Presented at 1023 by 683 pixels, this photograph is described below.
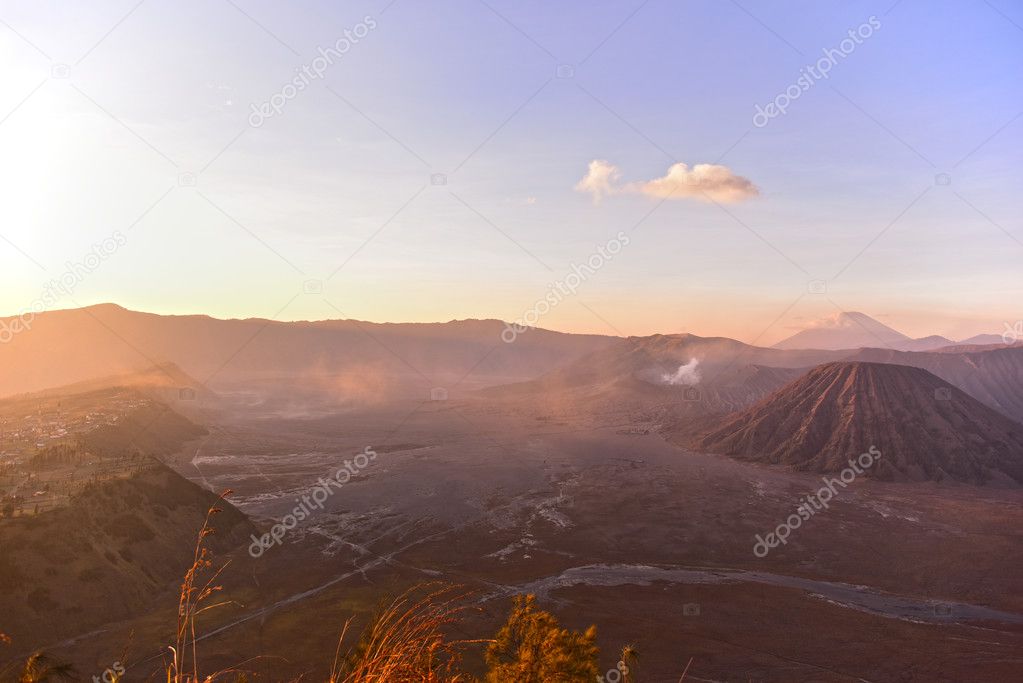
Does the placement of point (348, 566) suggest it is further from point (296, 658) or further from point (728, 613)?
point (728, 613)

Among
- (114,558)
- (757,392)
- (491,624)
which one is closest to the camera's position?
(491,624)

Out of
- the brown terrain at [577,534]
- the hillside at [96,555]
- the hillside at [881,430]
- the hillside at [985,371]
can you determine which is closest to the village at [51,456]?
the brown terrain at [577,534]

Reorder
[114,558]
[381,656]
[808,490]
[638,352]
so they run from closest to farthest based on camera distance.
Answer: [381,656] → [114,558] → [808,490] → [638,352]

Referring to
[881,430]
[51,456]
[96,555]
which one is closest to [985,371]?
[881,430]

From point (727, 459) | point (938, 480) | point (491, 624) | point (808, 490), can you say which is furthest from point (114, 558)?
point (938, 480)

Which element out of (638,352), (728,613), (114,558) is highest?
(638,352)

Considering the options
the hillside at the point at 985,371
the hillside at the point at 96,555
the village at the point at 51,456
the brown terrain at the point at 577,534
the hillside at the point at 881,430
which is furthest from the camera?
the hillside at the point at 985,371

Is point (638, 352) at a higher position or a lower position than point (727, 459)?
higher

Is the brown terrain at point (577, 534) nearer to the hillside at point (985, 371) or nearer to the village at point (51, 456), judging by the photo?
the village at point (51, 456)
